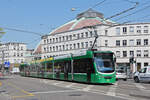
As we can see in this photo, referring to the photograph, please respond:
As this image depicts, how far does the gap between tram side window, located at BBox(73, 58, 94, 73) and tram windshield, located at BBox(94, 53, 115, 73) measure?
0.65 m

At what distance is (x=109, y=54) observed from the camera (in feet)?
70.9

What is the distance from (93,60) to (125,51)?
43248 mm

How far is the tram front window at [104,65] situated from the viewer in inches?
811

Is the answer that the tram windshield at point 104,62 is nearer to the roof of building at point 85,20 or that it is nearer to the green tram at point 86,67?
the green tram at point 86,67

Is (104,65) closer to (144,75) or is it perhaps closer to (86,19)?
(144,75)

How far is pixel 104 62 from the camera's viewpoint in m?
21.0

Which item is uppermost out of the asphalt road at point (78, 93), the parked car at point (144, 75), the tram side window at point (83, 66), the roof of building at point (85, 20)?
the roof of building at point (85, 20)

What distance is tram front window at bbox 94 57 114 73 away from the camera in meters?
20.6

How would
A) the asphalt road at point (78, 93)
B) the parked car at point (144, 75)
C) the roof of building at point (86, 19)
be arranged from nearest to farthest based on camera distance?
the asphalt road at point (78, 93) < the parked car at point (144, 75) < the roof of building at point (86, 19)

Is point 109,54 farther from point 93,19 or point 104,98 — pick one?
point 93,19

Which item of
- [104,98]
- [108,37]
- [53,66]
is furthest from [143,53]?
[104,98]

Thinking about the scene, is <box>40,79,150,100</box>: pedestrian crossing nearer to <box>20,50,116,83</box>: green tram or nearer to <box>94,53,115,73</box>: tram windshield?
<box>20,50,116,83</box>: green tram

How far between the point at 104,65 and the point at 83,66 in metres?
2.41

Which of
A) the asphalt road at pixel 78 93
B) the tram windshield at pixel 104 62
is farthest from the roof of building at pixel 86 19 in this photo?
the asphalt road at pixel 78 93
